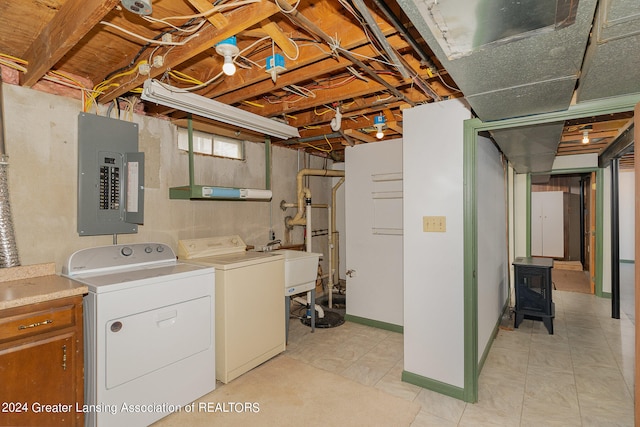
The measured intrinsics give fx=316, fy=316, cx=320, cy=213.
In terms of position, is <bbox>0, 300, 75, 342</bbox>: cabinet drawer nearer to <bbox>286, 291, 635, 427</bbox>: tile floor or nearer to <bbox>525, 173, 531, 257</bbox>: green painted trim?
<bbox>286, 291, 635, 427</bbox>: tile floor

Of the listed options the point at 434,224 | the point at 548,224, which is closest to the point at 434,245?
the point at 434,224

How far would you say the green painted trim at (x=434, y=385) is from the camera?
235 centimetres

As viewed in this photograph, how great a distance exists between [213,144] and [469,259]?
8.96ft

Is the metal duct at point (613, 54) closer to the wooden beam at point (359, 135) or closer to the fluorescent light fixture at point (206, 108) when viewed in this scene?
the wooden beam at point (359, 135)

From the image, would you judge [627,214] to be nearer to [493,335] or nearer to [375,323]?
[493,335]

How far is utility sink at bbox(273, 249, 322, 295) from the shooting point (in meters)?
3.29

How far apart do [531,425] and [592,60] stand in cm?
216

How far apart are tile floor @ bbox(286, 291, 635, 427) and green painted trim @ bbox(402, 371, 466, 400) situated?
0.12ft

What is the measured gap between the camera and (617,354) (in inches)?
119

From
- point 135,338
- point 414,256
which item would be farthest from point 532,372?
point 135,338

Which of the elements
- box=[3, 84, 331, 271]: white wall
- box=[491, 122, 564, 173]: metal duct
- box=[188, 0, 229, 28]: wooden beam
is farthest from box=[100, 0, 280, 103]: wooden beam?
box=[491, 122, 564, 173]: metal duct

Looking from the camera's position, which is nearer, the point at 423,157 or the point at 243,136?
the point at 423,157

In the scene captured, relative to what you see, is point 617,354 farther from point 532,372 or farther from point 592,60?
point 592,60

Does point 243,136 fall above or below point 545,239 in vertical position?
above
